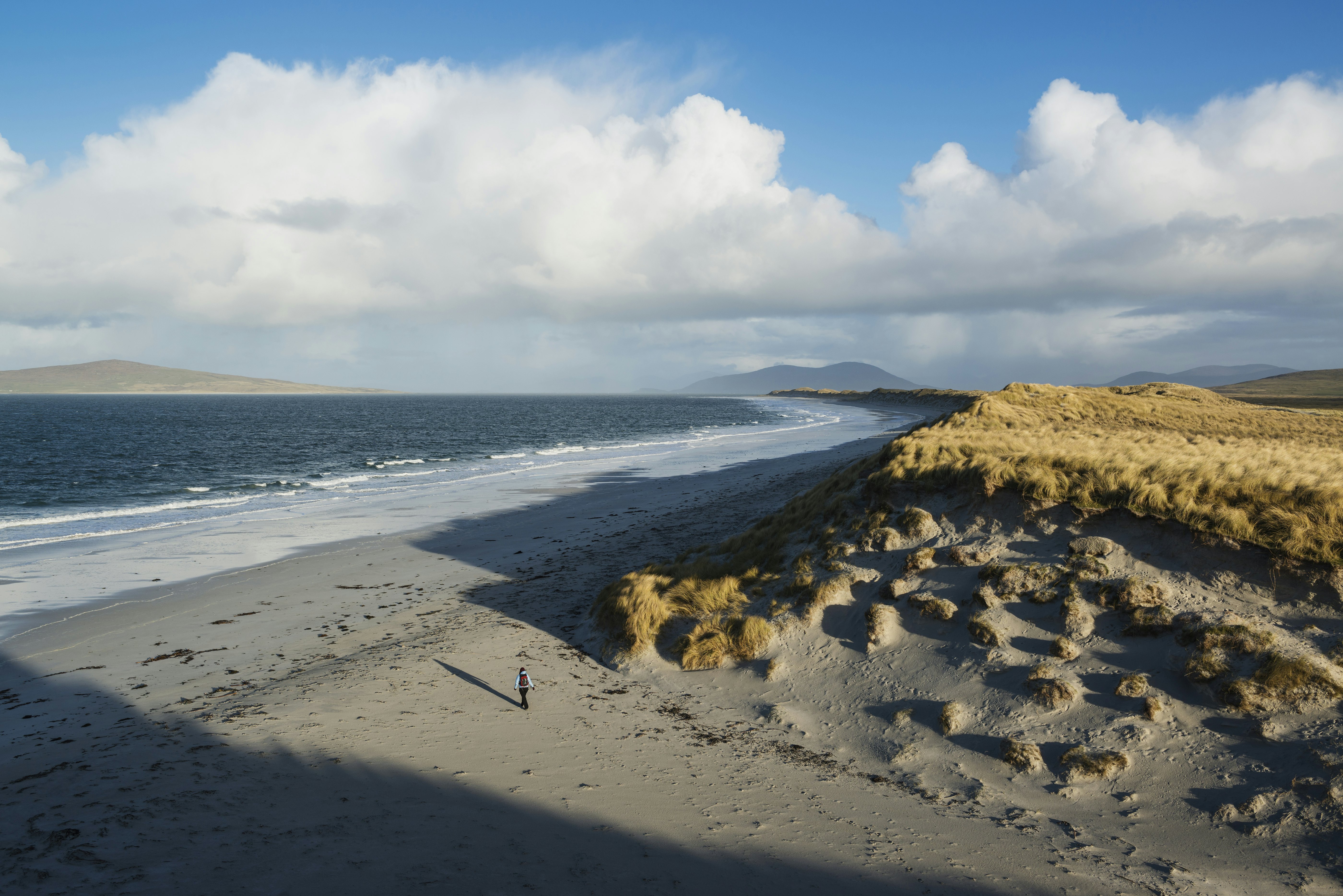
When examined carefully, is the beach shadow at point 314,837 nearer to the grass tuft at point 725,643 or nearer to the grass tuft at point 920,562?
the grass tuft at point 725,643

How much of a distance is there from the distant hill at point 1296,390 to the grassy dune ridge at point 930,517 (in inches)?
2017

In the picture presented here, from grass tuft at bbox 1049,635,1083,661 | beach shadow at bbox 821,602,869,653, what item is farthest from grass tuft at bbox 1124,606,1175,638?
beach shadow at bbox 821,602,869,653

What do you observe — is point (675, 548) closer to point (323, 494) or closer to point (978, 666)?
point (978, 666)

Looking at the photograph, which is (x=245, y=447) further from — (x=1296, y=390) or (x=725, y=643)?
(x=1296, y=390)

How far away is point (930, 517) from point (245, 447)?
60.3 metres

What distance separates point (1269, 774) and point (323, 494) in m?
34.2

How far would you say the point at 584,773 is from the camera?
7516 millimetres

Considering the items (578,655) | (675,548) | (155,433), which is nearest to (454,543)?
(675,548)

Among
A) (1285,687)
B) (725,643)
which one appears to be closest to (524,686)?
(725,643)

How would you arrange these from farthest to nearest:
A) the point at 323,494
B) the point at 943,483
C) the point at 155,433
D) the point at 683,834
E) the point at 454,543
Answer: the point at 155,433
the point at 323,494
the point at 454,543
the point at 943,483
the point at 683,834

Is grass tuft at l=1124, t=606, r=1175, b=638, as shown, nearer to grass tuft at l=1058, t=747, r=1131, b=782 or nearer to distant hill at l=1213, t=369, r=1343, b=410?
grass tuft at l=1058, t=747, r=1131, b=782

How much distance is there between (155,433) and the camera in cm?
6975

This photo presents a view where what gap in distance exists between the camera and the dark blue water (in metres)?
32.0

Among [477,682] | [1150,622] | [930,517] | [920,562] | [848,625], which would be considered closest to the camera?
[1150,622]
